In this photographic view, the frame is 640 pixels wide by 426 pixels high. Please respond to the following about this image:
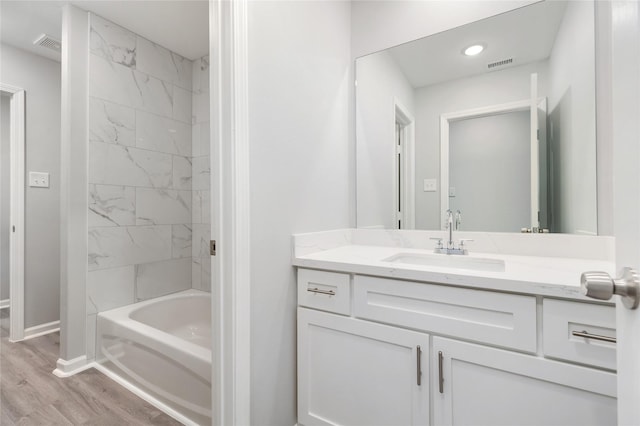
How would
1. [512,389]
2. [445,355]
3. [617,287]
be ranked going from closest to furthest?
[617,287], [512,389], [445,355]

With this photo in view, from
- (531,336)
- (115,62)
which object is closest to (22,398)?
(115,62)

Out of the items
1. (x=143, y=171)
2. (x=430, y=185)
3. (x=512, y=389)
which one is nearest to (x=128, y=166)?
(x=143, y=171)

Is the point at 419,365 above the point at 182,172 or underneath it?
underneath

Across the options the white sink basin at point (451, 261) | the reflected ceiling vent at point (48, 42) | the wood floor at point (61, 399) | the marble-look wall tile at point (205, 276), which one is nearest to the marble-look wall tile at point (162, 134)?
the reflected ceiling vent at point (48, 42)

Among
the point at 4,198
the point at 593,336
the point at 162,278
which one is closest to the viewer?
the point at 593,336

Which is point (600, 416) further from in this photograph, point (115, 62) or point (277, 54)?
point (115, 62)

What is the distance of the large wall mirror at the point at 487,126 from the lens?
1343mm

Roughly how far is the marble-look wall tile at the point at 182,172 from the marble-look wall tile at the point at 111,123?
378 mm

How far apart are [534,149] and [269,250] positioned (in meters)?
1.32

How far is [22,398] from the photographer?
5.59 ft

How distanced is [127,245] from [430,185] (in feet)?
7.25

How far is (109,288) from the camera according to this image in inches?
85.6

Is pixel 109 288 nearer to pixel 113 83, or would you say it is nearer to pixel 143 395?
pixel 143 395

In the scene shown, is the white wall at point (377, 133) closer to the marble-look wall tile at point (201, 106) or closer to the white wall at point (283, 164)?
the white wall at point (283, 164)
